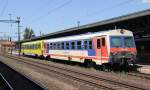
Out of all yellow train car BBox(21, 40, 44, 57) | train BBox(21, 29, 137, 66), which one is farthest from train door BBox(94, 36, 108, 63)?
yellow train car BBox(21, 40, 44, 57)

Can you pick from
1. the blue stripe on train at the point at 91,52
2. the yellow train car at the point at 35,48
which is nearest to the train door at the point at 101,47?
the blue stripe on train at the point at 91,52

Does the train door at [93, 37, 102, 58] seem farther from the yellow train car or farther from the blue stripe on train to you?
the yellow train car

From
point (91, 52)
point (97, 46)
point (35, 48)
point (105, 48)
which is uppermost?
point (35, 48)

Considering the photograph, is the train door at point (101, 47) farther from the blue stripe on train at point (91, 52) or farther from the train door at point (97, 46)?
the blue stripe on train at point (91, 52)

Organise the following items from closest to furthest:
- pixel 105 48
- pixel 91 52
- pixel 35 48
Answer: pixel 105 48 < pixel 91 52 < pixel 35 48

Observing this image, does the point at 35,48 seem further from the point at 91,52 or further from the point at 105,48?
the point at 105,48

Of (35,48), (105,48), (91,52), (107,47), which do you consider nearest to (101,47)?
(105,48)

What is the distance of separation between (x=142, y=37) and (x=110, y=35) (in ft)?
43.5

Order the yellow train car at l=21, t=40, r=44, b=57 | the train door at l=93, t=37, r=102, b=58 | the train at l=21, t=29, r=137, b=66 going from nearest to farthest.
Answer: the train at l=21, t=29, r=137, b=66, the train door at l=93, t=37, r=102, b=58, the yellow train car at l=21, t=40, r=44, b=57

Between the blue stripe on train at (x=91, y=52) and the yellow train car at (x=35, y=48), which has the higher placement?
the yellow train car at (x=35, y=48)

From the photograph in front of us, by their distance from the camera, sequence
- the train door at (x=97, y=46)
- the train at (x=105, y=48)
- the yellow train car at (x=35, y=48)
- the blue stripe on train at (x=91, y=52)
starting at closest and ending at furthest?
the train at (x=105, y=48) → the train door at (x=97, y=46) → the blue stripe on train at (x=91, y=52) → the yellow train car at (x=35, y=48)

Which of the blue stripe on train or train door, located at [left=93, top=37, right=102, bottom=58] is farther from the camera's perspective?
the blue stripe on train

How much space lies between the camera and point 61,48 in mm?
31047

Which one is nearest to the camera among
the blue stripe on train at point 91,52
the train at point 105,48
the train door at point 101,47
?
the train at point 105,48
